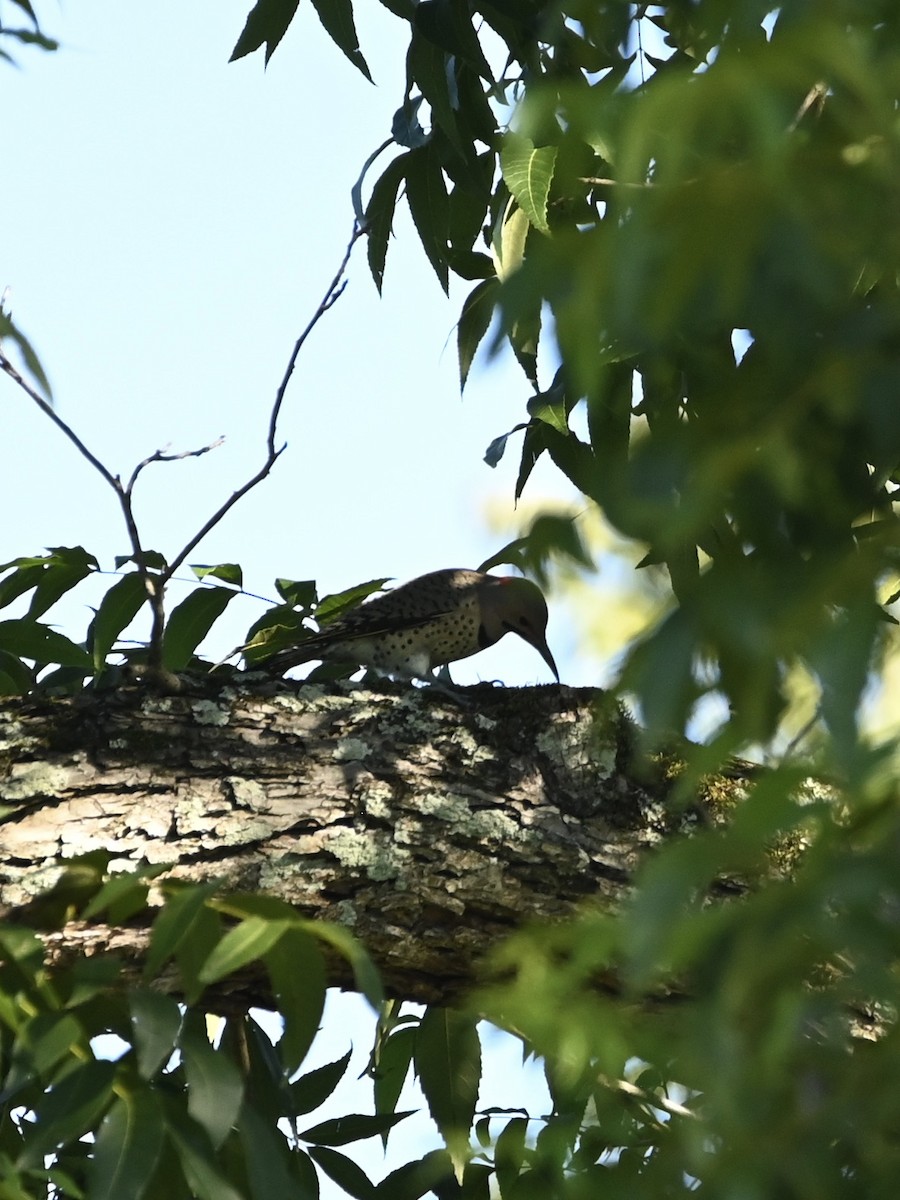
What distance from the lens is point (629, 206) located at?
4.25 ft

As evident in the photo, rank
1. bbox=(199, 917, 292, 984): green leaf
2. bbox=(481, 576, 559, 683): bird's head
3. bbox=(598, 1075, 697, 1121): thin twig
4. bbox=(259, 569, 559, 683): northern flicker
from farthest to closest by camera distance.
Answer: bbox=(481, 576, 559, 683): bird's head < bbox=(259, 569, 559, 683): northern flicker < bbox=(598, 1075, 697, 1121): thin twig < bbox=(199, 917, 292, 984): green leaf

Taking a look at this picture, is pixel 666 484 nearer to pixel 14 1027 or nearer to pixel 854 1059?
pixel 854 1059

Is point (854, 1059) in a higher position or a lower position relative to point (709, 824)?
lower

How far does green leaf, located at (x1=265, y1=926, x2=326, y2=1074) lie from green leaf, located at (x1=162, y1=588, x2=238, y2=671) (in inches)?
67.5

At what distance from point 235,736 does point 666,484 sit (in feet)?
6.87

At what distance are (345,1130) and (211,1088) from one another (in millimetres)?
854

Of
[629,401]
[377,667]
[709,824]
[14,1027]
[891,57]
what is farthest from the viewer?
[377,667]

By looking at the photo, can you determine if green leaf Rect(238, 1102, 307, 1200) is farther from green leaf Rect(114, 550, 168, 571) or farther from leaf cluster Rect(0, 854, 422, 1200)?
green leaf Rect(114, 550, 168, 571)

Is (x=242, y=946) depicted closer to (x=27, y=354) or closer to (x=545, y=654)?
(x=27, y=354)

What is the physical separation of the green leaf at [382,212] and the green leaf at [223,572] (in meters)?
0.83

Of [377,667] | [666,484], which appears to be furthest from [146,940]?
[377,667]

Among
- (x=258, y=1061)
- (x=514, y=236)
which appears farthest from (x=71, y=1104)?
(x=514, y=236)

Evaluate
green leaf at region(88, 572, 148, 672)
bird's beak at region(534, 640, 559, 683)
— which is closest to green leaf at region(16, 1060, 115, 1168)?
green leaf at region(88, 572, 148, 672)

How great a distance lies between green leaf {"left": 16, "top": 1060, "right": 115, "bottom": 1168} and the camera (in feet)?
6.82
